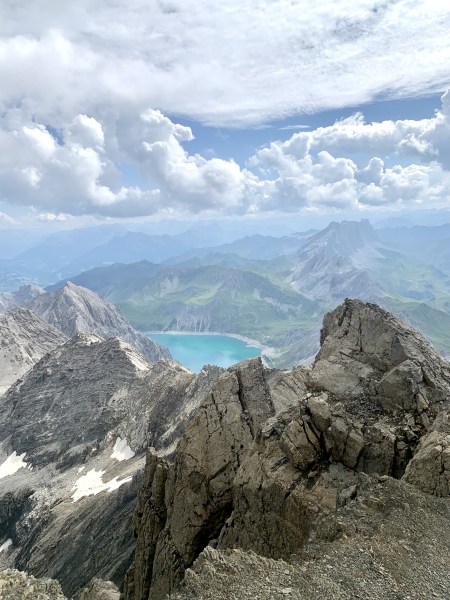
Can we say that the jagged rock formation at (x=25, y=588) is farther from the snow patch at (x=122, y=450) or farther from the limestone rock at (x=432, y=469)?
the snow patch at (x=122, y=450)

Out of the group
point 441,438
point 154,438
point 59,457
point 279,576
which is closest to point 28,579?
point 279,576

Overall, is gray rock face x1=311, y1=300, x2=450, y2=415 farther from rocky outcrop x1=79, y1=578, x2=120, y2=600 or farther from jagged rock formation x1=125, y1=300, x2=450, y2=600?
rocky outcrop x1=79, y1=578, x2=120, y2=600

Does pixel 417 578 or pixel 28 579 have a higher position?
pixel 417 578

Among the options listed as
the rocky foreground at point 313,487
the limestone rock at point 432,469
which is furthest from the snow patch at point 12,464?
the limestone rock at point 432,469

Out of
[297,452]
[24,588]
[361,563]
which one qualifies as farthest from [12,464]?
[361,563]

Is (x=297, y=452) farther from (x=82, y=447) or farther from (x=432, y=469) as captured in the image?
(x=82, y=447)

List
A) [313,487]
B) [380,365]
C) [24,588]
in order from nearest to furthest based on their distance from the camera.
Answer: [313,487] → [24,588] → [380,365]

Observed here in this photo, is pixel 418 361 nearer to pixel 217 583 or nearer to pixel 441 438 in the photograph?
pixel 441 438
